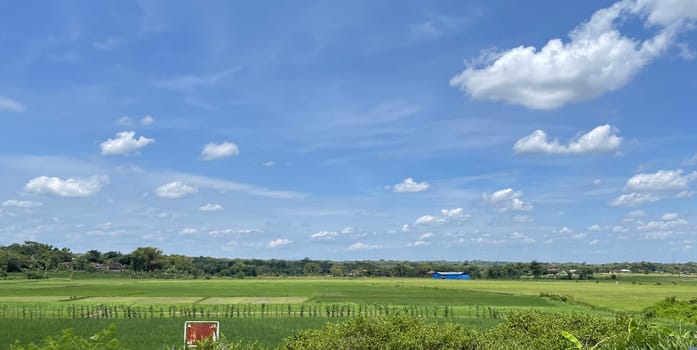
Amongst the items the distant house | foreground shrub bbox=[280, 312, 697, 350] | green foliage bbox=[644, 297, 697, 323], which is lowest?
the distant house

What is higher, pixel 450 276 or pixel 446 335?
pixel 446 335

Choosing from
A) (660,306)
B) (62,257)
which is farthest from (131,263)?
(660,306)

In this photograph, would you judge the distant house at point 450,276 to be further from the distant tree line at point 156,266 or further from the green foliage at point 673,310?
the green foliage at point 673,310

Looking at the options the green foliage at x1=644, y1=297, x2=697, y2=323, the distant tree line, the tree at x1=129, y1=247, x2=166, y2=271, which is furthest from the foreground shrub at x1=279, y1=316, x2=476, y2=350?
the tree at x1=129, y1=247, x2=166, y2=271

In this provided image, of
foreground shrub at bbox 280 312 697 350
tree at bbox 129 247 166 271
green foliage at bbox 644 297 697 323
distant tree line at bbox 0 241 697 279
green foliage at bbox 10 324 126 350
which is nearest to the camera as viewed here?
green foliage at bbox 10 324 126 350

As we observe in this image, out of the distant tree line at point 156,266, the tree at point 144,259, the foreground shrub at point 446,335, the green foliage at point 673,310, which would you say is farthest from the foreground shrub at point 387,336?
the tree at point 144,259

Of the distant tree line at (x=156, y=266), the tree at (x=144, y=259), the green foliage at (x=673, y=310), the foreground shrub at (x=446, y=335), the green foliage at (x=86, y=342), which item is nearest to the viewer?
the green foliage at (x=86, y=342)

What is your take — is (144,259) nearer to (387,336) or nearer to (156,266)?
(156,266)

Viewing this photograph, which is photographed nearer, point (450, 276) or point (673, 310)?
point (673, 310)

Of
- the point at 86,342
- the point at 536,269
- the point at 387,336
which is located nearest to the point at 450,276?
the point at 536,269

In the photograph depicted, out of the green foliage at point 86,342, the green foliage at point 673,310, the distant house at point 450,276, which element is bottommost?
the distant house at point 450,276

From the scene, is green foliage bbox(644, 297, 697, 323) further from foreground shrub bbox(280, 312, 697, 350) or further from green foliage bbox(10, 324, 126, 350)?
green foliage bbox(10, 324, 126, 350)

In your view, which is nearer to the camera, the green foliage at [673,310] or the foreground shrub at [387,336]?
the foreground shrub at [387,336]

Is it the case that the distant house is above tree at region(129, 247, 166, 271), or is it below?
below
